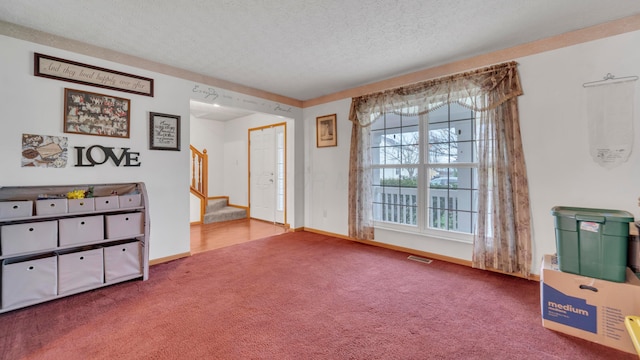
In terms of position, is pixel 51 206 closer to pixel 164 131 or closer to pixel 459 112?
pixel 164 131

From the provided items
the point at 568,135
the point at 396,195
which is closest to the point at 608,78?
the point at 568,135

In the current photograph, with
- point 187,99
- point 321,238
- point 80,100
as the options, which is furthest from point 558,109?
point 80,100

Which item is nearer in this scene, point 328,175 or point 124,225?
point 124,225

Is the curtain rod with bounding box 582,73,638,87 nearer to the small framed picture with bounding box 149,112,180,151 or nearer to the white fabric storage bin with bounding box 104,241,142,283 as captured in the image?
the small framed picture with bounding box 149,112,180,151

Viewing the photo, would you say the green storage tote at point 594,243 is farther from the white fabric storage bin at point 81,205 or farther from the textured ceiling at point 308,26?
the white fabric storage bin at point 81,205

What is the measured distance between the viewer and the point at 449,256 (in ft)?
10.9

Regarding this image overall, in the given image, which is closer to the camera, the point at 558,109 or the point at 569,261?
the point at 569,261

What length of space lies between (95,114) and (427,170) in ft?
12.9

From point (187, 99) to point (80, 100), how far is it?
1082 millimetres

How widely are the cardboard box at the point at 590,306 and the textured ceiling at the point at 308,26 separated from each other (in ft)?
6.98

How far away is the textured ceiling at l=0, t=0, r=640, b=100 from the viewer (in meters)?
2.14

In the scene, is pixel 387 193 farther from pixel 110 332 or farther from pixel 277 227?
pixel 110 332

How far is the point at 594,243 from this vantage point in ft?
6.27

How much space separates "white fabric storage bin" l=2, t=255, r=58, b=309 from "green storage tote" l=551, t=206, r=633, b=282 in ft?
13.6
